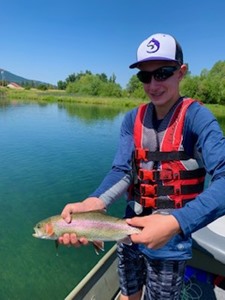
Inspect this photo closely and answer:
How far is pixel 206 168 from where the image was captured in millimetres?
1631

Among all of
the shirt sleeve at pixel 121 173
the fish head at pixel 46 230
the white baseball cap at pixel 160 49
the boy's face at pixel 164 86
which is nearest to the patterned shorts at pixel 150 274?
the shirt sleeve at pixel 121 173

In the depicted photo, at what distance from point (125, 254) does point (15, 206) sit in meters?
6.89

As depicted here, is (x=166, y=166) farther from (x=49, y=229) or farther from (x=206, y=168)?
(x=49, y=229)

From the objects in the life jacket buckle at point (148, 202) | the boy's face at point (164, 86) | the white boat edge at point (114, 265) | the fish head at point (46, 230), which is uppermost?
the boy's face at point (164, 86)

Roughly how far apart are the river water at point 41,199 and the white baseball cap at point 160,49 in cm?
473

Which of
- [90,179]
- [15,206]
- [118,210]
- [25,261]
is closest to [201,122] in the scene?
[25,261]

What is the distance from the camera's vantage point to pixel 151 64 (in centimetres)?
198

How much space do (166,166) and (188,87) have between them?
56.3 m

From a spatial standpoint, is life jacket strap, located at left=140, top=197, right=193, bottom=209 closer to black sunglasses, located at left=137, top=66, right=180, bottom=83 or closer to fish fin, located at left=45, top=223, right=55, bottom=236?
fish fin, located at left=45, top=223, right=55, bottom=236

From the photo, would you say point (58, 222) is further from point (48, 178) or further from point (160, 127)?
point (48, 178)

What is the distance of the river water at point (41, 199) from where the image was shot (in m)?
5.62

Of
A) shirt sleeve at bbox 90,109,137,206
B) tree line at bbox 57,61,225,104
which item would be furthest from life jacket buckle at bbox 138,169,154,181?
tree line at bbox 57,61,225,104

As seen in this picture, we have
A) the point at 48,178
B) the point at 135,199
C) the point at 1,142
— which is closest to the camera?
the point at 135,199

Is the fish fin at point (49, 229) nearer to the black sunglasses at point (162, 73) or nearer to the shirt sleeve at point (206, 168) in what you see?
the shirt sleeve at point (206, 168)
